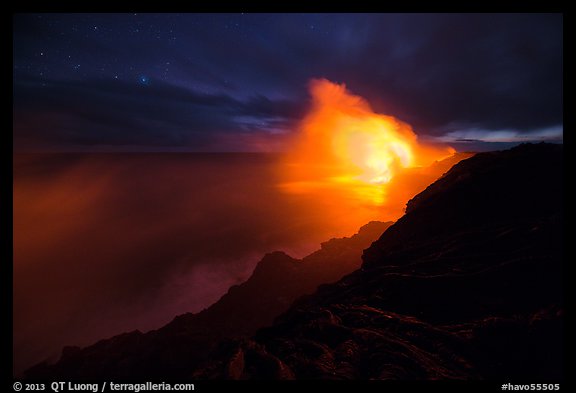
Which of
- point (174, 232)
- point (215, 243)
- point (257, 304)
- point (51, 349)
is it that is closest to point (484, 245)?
point (257, 304)

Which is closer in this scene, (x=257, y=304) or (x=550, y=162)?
(x=550, y=162)

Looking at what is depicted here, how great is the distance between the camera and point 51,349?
32.2 m

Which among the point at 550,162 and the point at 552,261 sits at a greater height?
the point at 550,162

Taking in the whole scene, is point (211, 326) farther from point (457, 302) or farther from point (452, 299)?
point (457, 302)

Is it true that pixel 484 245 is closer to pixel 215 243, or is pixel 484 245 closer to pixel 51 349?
pixel 51 349

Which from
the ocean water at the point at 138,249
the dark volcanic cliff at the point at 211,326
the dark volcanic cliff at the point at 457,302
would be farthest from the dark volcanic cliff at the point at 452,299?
the ocean water at the point at 138,249

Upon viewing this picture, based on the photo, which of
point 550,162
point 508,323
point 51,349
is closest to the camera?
point 508,323

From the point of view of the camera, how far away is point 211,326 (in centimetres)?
2041

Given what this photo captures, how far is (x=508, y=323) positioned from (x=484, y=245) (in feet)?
10.6

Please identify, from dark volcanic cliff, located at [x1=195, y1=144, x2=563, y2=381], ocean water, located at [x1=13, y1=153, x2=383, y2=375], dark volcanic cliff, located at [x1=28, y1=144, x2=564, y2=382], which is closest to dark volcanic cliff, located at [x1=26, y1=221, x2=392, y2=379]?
dark volcanic cliff, located at [x1=28, y1=144, x2=564, y2=382]

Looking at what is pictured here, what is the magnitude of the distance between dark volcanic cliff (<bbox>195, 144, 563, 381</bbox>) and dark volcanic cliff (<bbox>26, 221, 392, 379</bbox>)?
405 cm

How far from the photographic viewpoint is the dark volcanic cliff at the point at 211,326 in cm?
1590

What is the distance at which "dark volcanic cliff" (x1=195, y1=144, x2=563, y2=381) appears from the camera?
274 inches

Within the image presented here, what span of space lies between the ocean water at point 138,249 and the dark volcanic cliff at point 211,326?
17.0 meters
